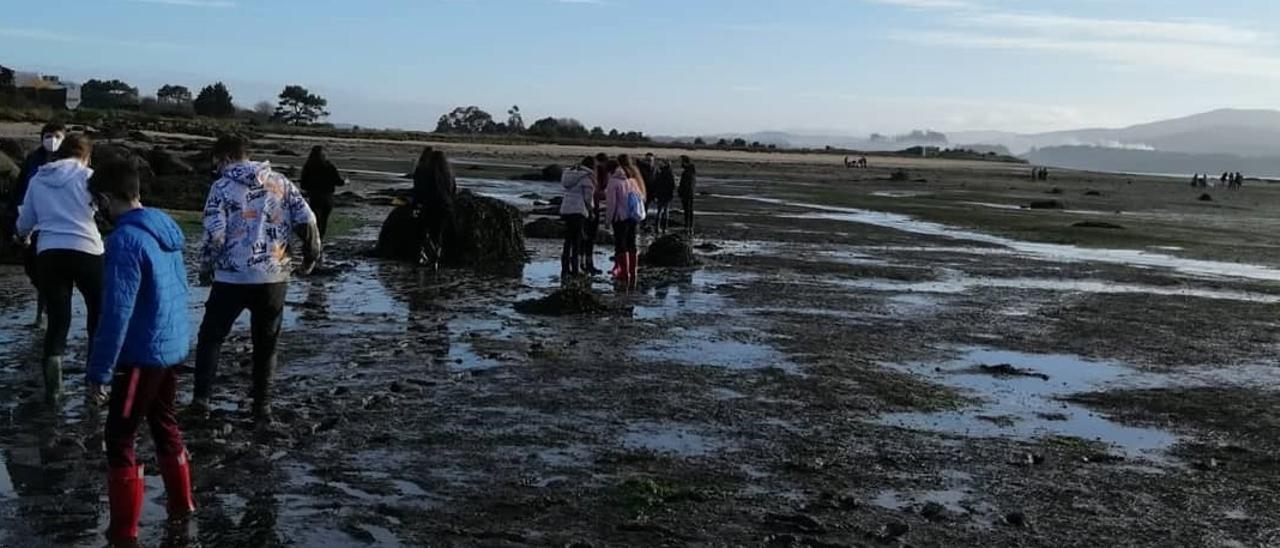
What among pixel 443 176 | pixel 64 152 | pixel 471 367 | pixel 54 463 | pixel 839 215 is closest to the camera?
pixel 54 463

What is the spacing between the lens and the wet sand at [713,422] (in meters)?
6.49

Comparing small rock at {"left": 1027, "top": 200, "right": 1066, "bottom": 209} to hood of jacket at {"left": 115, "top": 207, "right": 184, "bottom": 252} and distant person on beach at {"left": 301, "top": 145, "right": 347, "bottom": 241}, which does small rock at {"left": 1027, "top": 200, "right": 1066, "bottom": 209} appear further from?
hood of jacket at {"left": 115, "top": 207, "right": 184, "bottom": 252}

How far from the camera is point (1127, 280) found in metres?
21.0

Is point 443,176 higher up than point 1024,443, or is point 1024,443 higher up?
point 443,176

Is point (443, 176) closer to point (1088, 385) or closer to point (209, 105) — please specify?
point (1088, 385)

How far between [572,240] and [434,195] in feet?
6.54

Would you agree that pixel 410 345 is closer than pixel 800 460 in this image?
No

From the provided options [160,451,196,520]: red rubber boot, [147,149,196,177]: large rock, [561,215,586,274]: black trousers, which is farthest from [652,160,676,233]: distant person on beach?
[160,451,196,520]: red rubber boot

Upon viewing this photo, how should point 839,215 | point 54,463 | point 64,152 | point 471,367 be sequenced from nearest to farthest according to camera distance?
1. point 54,463
2. point 64,152
3. point 471,367
4. point 839,215

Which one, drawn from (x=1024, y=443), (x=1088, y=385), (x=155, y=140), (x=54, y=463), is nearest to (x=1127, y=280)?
(x=1088, y=385)

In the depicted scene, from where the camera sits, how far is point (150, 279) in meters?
5.74

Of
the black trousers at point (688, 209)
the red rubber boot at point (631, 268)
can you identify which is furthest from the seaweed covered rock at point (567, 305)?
the black trousers at point (688, 209)

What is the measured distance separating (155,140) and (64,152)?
54.3 metres

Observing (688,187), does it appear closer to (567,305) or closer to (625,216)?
(625,216)
